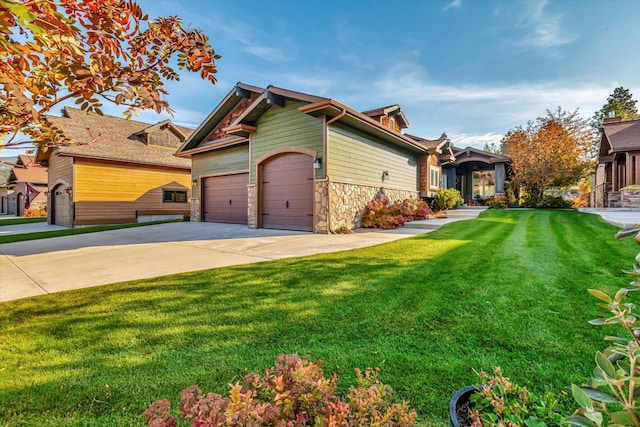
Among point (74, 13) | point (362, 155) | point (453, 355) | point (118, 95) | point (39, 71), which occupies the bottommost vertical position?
point (453, 355)

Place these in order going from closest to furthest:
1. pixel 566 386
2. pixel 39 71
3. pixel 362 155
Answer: pixel 566 386
pixel 39 71
pixel 362 155

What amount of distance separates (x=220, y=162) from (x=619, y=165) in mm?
19492

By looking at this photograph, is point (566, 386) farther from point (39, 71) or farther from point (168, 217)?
point (168, 217)

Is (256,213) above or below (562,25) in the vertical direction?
below

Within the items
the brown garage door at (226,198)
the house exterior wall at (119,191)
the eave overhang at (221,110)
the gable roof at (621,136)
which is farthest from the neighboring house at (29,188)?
the gable roof at (621,136)

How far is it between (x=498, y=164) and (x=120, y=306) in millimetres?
21229

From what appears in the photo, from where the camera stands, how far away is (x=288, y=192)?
9.82m

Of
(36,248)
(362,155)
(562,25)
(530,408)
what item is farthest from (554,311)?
(36,248)

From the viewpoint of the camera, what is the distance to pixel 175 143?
1914 centimetres

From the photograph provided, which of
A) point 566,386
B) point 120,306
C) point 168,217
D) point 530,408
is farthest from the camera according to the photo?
point 168,217

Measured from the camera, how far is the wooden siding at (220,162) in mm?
12189

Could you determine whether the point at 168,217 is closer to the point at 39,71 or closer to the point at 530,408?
the point at 39,71

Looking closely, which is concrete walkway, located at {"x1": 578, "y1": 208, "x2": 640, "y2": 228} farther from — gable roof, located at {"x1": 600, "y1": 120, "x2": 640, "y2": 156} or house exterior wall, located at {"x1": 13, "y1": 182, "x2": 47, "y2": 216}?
house exterior wall, located at {"x1": 13, "y1": 182, "x2": 47, "y2": 216}

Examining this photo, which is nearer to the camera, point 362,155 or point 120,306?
point 120,306
